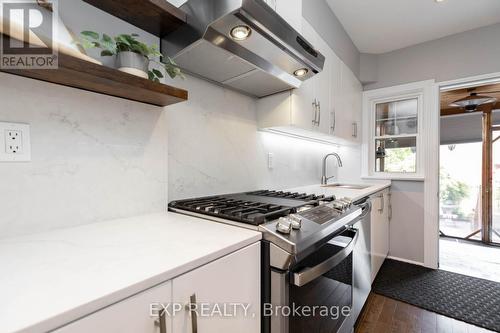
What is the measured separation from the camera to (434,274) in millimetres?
2420

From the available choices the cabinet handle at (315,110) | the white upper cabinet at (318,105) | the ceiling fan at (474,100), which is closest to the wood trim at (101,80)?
the white upper cabinet at (318,105)

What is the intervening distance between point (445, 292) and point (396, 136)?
5.58 ft

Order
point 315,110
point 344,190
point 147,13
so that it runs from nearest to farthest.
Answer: point 147,13 < point 315,110 < point 344,190

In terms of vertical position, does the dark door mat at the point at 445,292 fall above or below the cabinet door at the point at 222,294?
below

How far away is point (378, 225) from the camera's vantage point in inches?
86.5

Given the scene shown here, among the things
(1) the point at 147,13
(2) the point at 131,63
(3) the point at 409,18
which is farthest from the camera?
(3) the point at 409,18

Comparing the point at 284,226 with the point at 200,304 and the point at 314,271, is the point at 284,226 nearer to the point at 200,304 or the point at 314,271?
the point at 314,271

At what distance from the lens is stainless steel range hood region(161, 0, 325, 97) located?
0.94m

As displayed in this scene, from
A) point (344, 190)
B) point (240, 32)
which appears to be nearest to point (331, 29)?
point (344, 190)

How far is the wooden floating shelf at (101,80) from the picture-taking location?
718 millimetres

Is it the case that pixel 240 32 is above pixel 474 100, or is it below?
below

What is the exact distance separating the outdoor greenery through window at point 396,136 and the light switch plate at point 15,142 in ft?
10.7

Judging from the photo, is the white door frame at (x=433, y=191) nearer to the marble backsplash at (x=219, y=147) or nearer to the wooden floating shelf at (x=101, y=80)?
the marble backsplash at (x=219, y=147)

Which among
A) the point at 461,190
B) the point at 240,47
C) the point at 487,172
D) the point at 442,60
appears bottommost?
the point at 461,190
